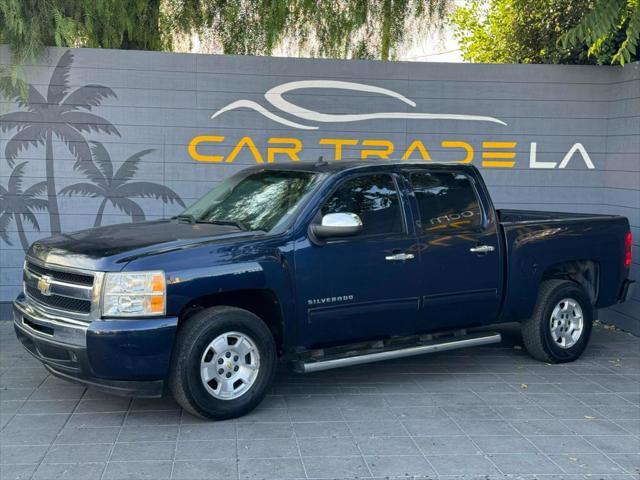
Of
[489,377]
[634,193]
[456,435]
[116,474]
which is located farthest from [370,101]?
[116,474]

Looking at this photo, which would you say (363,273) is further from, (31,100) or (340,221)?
(31,100)

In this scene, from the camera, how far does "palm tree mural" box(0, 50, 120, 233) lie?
9.04m

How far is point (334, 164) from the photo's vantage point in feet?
22.6

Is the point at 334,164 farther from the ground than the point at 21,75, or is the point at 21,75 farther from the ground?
the point at 21,75

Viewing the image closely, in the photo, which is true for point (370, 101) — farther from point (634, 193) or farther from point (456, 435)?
point (456, 435)

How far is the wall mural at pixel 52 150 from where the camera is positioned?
906 centimetres

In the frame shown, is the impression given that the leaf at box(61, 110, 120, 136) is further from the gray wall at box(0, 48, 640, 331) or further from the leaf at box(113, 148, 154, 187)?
the leaf at box(113, 148, 154, 187)

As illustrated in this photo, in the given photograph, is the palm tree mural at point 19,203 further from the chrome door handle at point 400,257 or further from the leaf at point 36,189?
the chrome door handle at point 400,257

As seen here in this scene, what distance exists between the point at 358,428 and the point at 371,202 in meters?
1.94

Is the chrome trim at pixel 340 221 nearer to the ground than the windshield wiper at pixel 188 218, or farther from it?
farther from it

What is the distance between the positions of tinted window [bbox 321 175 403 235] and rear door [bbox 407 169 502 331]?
23cm

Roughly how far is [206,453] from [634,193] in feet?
20.8

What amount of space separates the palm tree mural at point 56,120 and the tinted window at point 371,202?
12.4 feet

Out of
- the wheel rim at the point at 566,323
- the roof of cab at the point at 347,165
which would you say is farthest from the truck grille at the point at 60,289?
the wheel rim at the point at 566,323
